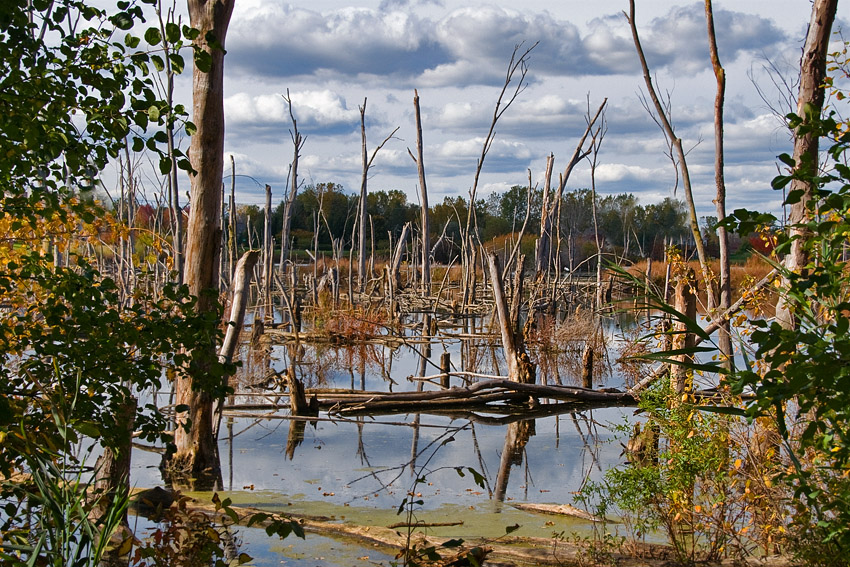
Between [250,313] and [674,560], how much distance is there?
21861mm

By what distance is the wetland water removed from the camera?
6.04 metres

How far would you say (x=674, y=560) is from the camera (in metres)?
4.95

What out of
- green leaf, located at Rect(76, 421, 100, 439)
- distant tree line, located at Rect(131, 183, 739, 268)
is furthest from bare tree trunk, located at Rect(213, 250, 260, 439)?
distant tree line, located at Rect(131, 183, 739, 268)

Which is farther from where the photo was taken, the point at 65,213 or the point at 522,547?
Result: the point at 522,547

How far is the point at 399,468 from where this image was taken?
7.96 metres

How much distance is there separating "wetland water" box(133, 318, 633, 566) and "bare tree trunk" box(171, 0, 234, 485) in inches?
13.4

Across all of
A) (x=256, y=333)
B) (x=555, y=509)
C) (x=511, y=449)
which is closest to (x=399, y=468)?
(x=511, y=449)

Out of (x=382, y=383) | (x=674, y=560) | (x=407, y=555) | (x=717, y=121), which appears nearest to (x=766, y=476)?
(x=674, y=560)

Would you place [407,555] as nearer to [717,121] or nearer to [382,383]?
[717,121]

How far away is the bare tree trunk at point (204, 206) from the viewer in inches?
280

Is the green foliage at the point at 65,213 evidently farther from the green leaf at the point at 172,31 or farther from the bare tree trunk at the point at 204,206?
the bare tree trunk at the point at 204,206

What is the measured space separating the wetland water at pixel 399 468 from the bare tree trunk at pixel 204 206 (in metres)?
0.34

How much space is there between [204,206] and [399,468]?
9.46 feet

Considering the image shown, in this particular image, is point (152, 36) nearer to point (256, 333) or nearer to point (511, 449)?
point (511, 449)
